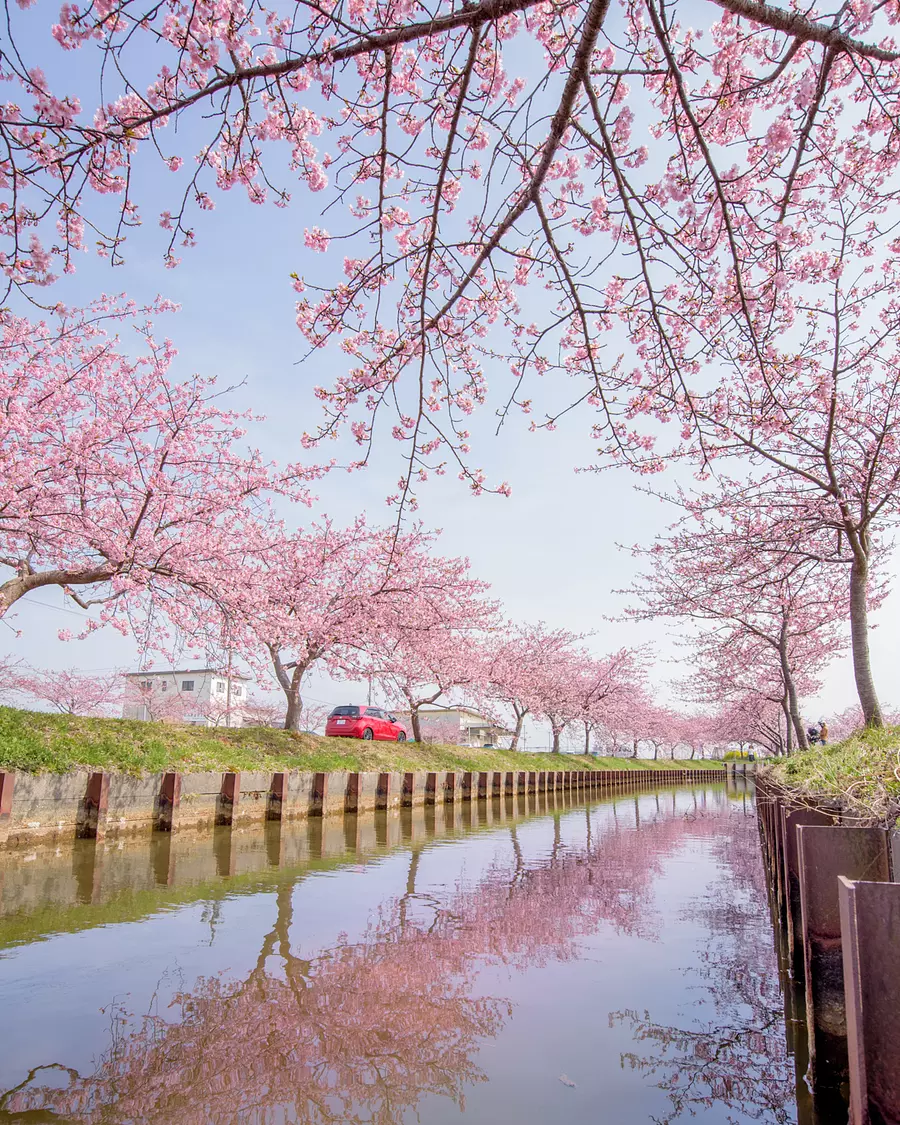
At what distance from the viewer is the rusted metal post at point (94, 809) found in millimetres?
9320

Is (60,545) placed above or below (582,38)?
below

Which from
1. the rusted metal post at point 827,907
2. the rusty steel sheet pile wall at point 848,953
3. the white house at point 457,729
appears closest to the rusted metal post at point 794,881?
the rusty steel sheet pile wall at point 848,953

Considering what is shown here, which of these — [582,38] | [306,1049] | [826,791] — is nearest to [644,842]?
[826,791]

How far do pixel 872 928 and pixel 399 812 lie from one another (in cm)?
1590

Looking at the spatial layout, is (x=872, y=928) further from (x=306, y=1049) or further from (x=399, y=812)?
(x=399, y=812)

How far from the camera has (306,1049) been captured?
11.7ft

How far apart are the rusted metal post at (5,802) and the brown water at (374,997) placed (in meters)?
0.36

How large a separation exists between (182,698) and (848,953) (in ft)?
179

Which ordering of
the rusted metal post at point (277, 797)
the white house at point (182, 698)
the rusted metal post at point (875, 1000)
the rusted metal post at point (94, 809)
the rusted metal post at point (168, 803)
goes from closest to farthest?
the rusted metal post at point (875, 1000), the rusted metal post at point (94, 809), the rusted metal post at point (168, 803), the rusted metal post at point (277, 797), the white house at point (182, 698)

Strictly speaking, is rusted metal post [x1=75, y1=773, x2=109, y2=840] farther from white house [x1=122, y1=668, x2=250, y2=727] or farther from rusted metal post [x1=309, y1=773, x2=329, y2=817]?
white house [x1=122, y1=668, x2=250, y2=727]

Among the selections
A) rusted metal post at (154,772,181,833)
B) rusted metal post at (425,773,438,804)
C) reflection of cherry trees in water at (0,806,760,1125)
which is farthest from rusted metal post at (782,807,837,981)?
rusted metal post at (425,773,438,804)

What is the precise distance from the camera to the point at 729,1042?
402cm

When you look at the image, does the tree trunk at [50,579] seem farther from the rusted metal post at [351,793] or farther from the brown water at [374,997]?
the rusted metal post at [351,793]

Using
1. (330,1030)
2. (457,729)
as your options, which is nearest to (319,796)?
(330,1030)
